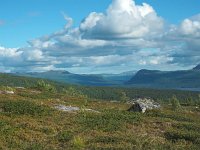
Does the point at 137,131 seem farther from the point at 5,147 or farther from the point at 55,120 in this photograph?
the point at 5,147

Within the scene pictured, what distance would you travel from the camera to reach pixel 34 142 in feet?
82.2

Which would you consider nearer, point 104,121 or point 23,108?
point 104,121

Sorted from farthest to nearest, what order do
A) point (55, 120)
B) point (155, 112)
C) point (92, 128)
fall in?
point (155, 112)
point (55, 120)
point (92, 128)

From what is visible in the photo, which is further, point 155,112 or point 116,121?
point 155,112

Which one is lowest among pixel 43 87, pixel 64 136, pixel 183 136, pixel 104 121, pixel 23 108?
pixel 183 136

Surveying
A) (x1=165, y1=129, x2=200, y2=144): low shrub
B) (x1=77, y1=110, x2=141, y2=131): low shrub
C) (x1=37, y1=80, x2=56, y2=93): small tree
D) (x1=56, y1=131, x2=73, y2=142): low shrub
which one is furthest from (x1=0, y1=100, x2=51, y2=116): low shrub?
(x1=37, y1=80, x2=56, y2=93): small tree

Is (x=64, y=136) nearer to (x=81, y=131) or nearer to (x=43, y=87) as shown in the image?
(x=81, y=131)

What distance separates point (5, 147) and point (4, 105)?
15534mm

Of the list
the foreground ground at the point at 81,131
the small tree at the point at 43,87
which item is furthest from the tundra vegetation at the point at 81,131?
the small tree at the point at 43,87

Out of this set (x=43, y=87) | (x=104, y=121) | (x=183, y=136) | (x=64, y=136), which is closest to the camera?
(x=64, y=136)

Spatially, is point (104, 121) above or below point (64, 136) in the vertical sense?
above

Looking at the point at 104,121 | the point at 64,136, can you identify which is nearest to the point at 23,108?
the point at 104,121

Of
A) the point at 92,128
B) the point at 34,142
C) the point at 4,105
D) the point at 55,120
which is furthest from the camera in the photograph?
the point at 4,105

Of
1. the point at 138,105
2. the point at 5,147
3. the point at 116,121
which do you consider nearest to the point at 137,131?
the point at 116,121
